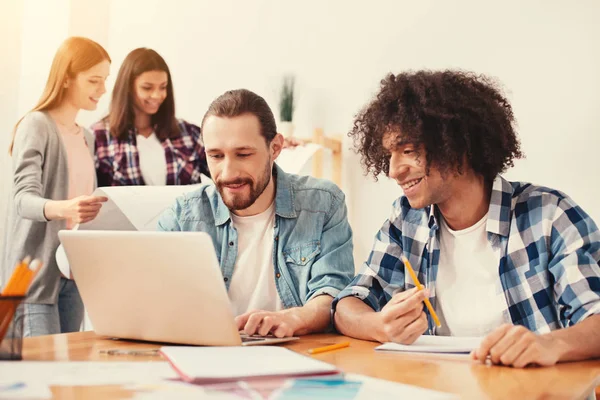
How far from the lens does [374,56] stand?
3.22 m

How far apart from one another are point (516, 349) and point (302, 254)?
72 cm

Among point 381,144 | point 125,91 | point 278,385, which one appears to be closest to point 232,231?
point 381,144

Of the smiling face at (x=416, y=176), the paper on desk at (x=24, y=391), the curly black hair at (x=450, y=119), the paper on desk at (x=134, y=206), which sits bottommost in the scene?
the paper on desk at (x=24, y=391)

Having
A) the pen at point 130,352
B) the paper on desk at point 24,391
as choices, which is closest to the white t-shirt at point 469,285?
the pen at point 130,352

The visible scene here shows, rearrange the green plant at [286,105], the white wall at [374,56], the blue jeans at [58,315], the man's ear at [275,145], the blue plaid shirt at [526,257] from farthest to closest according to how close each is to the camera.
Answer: the green plant at [286,105]
the white wall at [374,56]
the blue jeans at [58,315]
the man's ear at [275,145]
the blue plaid shirt at [526,257]

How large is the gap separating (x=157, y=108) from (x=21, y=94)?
1.28m

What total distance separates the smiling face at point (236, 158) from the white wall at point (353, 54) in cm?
152

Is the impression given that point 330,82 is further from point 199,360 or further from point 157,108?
point 199,360

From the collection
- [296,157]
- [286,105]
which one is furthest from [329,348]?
[286,105]

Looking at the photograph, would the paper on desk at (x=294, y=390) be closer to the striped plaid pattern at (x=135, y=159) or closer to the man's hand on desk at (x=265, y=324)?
the man's hand on desk at (x=265, y=324)

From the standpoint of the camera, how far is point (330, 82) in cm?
334

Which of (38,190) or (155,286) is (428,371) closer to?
(155,286)

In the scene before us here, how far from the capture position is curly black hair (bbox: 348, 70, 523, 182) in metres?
1.46

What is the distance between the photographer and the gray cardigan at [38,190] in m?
2.39
